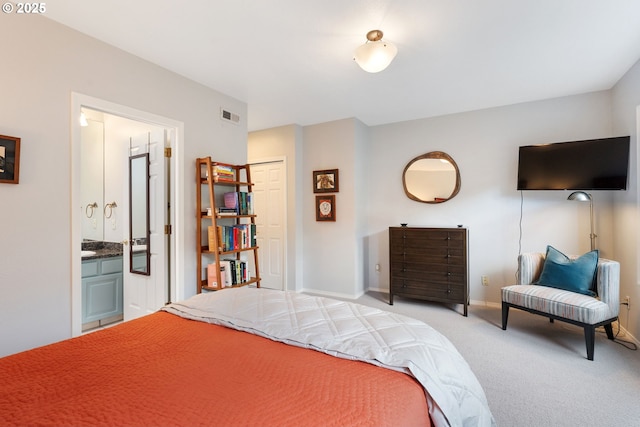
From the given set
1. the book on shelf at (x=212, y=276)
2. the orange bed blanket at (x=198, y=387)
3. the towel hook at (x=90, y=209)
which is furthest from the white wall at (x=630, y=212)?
the towel hook at (x=90, y=209)

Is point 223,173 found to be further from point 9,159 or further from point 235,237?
point 9,159

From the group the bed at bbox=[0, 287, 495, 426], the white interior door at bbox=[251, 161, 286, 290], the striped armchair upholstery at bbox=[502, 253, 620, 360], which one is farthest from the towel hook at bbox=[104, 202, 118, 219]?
the striped armchair upholstery at bbox=[502, 253, 620, 360]

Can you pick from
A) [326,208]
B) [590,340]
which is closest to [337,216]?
[326,208]

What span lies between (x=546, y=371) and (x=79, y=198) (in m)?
3.63

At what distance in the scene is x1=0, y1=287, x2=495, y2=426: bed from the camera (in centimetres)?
80

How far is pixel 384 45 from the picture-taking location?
2.03m

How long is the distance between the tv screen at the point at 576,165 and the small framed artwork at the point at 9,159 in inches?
174

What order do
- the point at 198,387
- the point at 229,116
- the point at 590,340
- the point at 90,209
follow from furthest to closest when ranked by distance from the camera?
the point at 90,209
the point at 229,116
the point at 590,340
the point at 198,387

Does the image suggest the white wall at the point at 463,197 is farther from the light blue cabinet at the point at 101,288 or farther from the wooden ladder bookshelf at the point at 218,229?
the light blue cabinet at the point at 101,288

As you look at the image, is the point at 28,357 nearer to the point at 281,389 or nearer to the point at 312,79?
the point at 281,389

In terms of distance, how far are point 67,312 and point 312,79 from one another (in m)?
2.75

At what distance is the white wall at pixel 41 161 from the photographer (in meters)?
1.79

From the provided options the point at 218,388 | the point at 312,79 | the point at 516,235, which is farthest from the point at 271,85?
the point at 516,235

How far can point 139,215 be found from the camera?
3.09 metres
